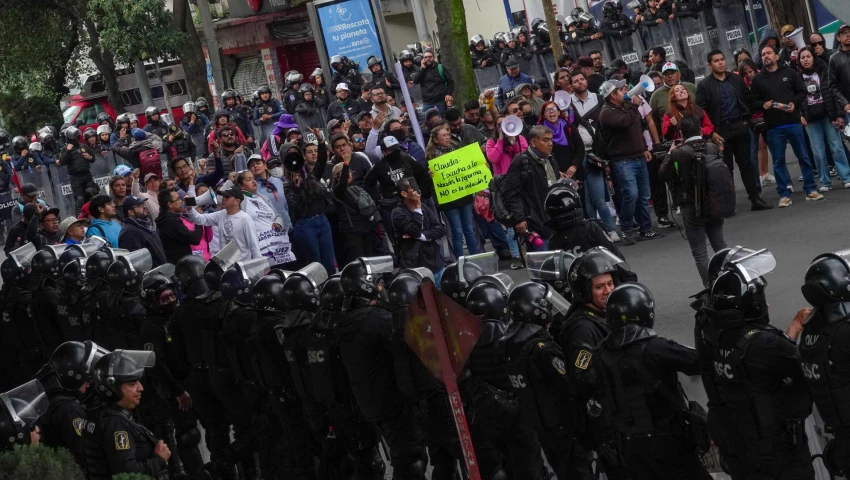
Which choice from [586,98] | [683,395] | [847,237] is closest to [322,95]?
[586,98]

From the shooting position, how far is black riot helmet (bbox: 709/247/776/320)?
6.23 meters

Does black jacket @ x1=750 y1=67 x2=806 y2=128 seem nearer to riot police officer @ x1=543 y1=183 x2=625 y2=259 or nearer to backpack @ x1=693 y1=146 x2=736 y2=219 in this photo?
backpack @ x1=693 y1=146 x2=736 y2=219

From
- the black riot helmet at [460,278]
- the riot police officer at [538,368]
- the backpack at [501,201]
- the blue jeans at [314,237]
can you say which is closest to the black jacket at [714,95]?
the backpack at [501,201]

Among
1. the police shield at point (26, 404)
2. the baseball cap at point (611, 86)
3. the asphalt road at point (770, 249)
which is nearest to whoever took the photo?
the police shield at point (26, 404)

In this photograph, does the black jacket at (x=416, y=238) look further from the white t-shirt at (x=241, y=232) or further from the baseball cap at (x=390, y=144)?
the white t-shirt at (x=241, y=232)

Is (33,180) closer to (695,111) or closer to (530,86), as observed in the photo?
(530,86)

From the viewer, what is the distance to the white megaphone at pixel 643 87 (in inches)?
566

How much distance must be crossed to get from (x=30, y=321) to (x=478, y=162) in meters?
5.08

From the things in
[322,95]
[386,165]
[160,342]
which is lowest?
[160,342]

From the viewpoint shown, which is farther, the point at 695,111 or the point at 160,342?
the point at 695,111

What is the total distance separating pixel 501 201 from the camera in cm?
1243

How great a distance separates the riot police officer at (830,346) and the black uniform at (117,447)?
12.8ft

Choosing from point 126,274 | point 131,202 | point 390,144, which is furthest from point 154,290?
point 390,144

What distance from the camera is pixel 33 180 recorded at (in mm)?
23406
